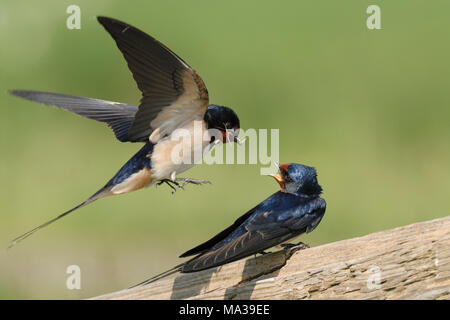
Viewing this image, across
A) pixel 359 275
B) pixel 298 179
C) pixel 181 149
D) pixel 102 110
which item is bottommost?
pixel 359 275

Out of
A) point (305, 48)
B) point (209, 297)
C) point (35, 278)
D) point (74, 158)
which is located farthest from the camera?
point (305, 48)

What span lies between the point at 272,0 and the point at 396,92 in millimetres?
1392

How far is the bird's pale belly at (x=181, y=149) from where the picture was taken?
8.82 ft

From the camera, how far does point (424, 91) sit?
6980 mm

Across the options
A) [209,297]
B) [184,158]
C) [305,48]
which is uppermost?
[305,48]

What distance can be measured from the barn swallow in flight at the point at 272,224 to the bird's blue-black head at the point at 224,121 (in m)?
0.19

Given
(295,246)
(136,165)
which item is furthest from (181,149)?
Answer: (295,246)

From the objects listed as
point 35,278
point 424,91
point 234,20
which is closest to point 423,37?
point 424,91

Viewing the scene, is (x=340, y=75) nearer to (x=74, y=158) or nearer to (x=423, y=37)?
(x=423, y=37)

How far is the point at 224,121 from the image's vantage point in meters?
2.74

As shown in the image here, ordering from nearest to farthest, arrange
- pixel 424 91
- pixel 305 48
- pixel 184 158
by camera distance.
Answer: pixel 184 158 < pixel 424 91 < pixel 305 48

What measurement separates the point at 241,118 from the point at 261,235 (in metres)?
3.55

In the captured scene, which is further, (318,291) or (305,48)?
(305,48)

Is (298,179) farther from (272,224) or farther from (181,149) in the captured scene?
(181,149)
